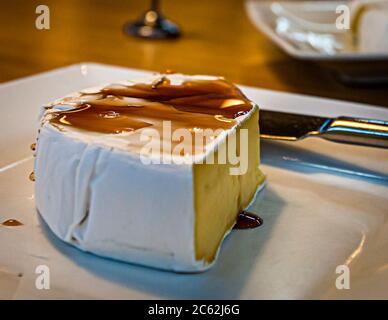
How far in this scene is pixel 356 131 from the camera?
3.29 ft

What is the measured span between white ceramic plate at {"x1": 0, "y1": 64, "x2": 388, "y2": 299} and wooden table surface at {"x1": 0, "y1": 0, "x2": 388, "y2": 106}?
0.41 metres

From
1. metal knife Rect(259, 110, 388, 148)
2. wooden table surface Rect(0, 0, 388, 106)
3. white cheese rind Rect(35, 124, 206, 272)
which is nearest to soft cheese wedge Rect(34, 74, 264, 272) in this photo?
white cheese rind Rect(35, 124, 206, 272)

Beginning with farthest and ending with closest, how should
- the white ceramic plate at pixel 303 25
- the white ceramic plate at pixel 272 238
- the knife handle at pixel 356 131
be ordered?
A: the white ceramic plate at pixel 303 25 → the knife handle at pixel 356 131 → the white ceramic plate at pixel 272 238

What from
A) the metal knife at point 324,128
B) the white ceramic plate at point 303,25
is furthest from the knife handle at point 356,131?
the white ceramic plate at point 303,25

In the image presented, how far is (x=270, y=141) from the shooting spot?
1070 mm

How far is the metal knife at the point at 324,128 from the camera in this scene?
3.26 ft

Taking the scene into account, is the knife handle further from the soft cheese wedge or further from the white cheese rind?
the white cheese rind

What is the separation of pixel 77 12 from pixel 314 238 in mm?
1761

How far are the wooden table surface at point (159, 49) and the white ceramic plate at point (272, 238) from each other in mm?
408

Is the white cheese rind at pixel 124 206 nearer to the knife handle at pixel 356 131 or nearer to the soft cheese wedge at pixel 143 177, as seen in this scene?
the soft cheese wedge at pixel 143 177

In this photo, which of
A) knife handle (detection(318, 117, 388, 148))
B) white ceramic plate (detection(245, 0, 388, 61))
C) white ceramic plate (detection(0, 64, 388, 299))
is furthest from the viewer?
white ceramic plate (detection(245, 0, 388, 61))

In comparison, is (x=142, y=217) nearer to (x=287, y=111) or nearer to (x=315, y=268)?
(x=315, y=268)

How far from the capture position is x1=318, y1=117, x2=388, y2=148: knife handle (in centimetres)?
99

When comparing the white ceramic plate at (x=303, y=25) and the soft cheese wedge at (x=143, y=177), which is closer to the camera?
the soft cheese wedge at (x=143, y=177)
